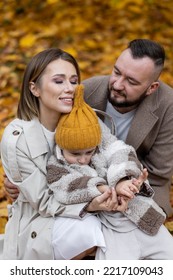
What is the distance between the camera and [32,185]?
2803 mm

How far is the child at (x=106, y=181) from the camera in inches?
106

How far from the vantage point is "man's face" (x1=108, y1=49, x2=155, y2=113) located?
3158 mm

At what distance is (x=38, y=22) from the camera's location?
6.75m

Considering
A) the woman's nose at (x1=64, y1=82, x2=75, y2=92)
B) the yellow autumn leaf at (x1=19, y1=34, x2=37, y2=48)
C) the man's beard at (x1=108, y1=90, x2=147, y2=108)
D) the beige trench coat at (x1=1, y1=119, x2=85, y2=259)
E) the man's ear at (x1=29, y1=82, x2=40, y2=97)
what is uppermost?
Answer: the woman's nose at (x1=64, y1=82, x2=75, y2=92)

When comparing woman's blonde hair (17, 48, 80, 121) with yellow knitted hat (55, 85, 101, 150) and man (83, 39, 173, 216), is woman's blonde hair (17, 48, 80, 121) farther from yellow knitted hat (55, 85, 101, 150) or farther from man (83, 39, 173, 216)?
man (83, 39, 173, 216)

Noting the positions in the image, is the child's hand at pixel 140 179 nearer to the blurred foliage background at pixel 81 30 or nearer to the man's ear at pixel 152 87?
the man's ear at pixel 152 87

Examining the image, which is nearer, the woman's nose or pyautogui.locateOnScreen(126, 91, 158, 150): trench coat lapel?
the woman's nose

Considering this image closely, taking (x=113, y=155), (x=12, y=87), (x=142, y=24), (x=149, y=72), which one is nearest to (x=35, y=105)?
(x=113, y=155)

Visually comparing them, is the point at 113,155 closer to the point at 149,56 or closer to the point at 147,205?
the point at 147,205

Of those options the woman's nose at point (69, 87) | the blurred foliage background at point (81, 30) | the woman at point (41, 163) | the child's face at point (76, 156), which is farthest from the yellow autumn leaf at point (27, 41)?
the child's face at point (76, 156)

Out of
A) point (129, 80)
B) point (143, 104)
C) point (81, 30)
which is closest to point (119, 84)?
point (129, 80)

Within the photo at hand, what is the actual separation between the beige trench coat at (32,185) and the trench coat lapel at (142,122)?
0.61 meters

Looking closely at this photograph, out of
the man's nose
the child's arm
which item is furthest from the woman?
the man's nose

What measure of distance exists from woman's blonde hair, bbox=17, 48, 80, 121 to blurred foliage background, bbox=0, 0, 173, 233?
8.33 ft
